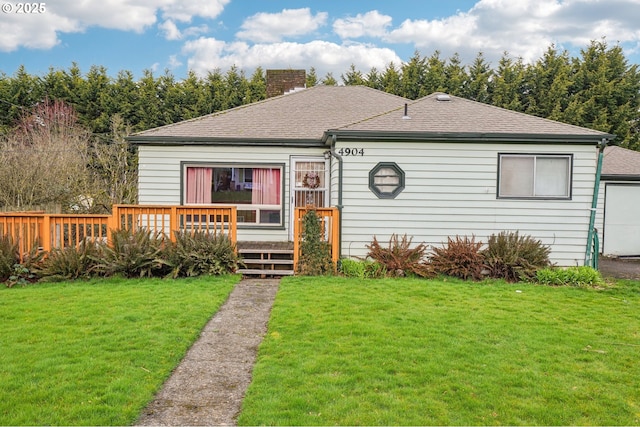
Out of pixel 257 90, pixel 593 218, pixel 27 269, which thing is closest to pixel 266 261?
pixel 27 269

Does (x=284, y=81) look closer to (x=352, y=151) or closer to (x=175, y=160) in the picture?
(x=175, y=160)

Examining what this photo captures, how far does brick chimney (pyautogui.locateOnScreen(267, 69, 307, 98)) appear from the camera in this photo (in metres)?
14.8

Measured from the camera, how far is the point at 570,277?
8.27m

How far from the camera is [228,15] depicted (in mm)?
15430

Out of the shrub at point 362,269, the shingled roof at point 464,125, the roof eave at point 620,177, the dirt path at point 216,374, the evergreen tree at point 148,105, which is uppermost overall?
the evergreen tree at point 148,105

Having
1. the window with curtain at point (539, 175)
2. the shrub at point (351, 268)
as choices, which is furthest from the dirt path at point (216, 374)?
the window with curtain at point (539, 175)

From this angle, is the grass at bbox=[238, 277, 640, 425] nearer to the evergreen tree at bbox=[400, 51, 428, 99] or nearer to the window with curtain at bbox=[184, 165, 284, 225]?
the window with curtain at bbox=[184, 165, 284, 225]

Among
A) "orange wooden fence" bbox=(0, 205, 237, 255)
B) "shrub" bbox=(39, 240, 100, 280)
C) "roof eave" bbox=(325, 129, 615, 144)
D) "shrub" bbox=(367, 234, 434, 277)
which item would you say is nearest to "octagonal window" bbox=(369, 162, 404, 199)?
"roof eave" bbox=(325, 129, 615, 144)

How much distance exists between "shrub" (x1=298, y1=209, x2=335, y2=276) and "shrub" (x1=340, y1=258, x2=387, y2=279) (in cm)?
25

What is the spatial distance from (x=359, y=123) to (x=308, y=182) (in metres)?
2.02

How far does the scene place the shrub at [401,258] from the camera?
851 cm

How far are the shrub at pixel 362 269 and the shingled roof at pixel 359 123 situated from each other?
2.59m

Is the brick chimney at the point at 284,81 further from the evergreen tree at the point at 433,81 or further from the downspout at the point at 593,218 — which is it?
the downspout at the point at 593,218

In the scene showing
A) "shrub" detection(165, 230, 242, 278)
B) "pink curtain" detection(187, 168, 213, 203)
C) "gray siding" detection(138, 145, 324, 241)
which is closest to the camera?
"shrub" detection(165, 230, 242, 278)
